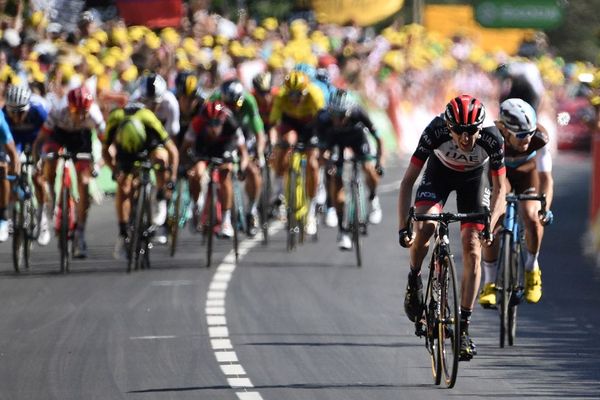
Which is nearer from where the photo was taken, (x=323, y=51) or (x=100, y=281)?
(x=100, y=281)


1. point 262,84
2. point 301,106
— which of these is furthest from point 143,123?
point 262,84

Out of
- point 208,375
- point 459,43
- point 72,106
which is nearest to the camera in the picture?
point 208,375

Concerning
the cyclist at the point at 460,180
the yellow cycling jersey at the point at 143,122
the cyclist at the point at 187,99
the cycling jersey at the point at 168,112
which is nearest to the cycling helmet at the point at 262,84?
the cyclist at the point at 187,99

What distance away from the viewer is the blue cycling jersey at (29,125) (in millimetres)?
19906

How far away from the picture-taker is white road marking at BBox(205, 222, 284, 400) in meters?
11.9

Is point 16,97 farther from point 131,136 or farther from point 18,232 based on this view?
point 18,232

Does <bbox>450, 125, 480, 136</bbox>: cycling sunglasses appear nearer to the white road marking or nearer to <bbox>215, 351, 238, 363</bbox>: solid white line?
the white road marking

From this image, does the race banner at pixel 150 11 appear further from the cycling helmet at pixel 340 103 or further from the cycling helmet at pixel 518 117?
the cycling helmet at pixel 518 117

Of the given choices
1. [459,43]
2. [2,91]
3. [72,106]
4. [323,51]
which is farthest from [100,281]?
[459,43]

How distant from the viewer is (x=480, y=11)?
202 feet

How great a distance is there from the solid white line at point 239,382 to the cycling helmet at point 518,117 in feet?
10.0

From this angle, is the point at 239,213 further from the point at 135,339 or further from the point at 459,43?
the point at 459,43

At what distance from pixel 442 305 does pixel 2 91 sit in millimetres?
11799

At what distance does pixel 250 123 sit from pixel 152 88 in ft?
6.14
